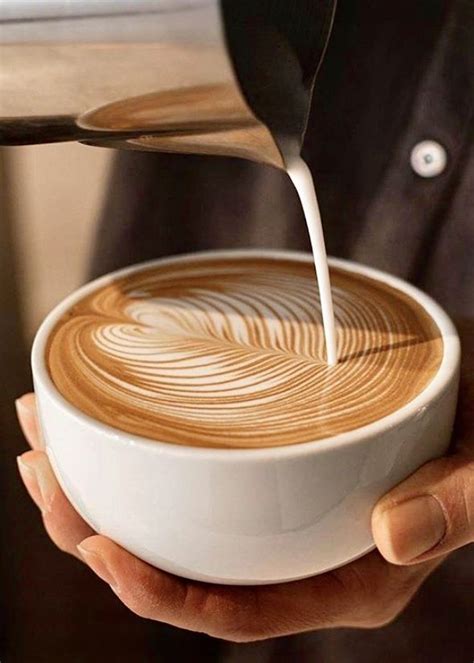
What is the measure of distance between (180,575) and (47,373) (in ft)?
0.55

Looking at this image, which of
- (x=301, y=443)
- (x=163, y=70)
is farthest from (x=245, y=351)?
(x=163, y=70)

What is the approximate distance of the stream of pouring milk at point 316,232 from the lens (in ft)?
2.06

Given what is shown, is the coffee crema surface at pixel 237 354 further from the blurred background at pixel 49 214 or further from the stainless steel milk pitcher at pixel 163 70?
the blurred background at pixel 49 214

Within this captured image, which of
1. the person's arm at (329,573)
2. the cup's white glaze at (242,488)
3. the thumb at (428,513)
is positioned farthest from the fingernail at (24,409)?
the thumb at (428,513)

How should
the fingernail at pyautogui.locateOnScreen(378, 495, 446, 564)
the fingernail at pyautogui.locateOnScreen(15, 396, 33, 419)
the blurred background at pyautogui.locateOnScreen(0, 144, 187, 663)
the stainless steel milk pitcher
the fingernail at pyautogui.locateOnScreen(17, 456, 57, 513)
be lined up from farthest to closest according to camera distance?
the blurred background at pyautogui.locateOnScreen(0, 144, 187, 663) < the fingernail at pyautogui.locateOnScreen(15, 396, 33, 419) < the fingernail at pyautogui.locateOnScreen(17, 456, 57, 513) < the fingernail at pyautogui.locateOnScreen(378, 495, 446, 564) < the stainless steel milk pitcher

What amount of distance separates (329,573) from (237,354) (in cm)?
19

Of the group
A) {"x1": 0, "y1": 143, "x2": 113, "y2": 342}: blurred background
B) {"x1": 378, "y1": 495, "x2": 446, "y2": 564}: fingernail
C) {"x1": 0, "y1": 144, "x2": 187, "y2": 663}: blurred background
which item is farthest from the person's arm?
{"x1": 0, "y1": 143, "x2": 113, "y2": 342}: blurred background

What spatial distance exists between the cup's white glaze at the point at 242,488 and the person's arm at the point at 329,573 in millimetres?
15

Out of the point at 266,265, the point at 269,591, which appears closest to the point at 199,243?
the point at 266,265

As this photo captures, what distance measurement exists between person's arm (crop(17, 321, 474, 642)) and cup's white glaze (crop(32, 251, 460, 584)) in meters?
0.01

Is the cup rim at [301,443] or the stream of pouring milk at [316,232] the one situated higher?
the stream of pouring milk at [316,232]

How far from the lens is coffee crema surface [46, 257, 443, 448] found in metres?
0.57

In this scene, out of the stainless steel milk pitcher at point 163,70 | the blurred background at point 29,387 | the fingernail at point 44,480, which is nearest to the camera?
the stainless steel milk pitcher at point 163,70

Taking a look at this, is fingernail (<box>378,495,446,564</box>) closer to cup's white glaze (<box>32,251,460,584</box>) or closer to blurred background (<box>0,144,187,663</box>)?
cup's white glaze (<box>32,251,460,584</box>)
